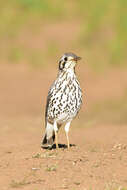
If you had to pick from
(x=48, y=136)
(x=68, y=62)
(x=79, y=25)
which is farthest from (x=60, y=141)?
(x=79, y=25)

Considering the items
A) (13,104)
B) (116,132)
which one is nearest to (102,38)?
(13,104)

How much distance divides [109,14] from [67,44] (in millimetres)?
2964

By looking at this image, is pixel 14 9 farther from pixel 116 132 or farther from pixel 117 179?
pixel 117 179

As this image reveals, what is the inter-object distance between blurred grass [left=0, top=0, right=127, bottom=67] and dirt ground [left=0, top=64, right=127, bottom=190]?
0.89 metres

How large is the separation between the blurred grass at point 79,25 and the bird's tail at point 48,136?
1071 cm

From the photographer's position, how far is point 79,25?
24.4 meters

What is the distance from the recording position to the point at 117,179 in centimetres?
772

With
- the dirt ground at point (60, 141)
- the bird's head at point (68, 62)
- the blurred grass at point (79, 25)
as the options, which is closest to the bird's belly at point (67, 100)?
the bird's head at point (68, 62)

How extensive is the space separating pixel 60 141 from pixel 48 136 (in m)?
1.28

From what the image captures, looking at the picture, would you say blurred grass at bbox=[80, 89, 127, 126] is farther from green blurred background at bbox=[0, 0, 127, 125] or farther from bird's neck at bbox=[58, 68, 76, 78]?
bird's neck at bbox=[58, 68, 76, 78]

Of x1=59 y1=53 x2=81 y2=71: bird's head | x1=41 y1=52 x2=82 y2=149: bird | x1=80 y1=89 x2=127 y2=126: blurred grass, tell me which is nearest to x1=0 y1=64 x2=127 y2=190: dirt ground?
x1=80 y1=89 x2=127 y2=126: blurred grass

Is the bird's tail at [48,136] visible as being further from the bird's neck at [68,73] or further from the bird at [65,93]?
the bird's neck at [68,73]

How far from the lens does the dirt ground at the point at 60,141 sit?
7734 millimetres

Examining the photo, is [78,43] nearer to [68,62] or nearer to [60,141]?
[60,141]
